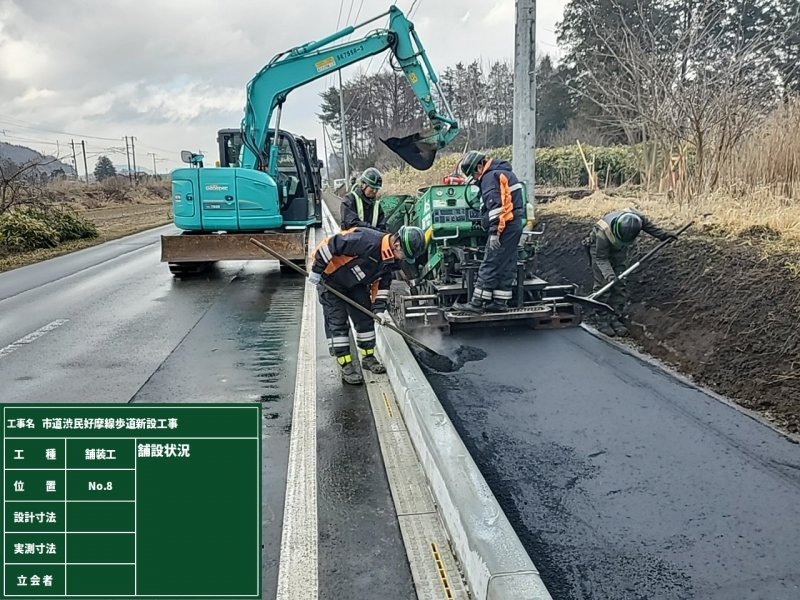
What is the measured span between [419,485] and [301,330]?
408 cm

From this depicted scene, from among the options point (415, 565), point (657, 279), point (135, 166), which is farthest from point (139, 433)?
point (135, 166)

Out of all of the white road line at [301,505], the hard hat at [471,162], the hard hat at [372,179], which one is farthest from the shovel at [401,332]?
the hard hat at [471,162]

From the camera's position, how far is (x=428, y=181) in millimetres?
25688

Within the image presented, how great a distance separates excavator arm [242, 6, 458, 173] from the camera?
1036 centimetres

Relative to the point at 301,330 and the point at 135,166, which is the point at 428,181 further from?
the point at 135,166

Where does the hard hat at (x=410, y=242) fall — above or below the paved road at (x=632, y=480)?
above

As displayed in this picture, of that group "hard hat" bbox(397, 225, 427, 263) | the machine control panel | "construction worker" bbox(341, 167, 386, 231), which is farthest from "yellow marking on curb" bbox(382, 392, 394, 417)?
the machine control panel

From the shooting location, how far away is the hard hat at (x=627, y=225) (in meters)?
7.11

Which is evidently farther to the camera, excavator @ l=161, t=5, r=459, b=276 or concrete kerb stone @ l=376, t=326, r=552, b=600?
excavator @ l=161, t=5, r=459, b=276

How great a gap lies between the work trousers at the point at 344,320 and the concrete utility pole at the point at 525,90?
436cm

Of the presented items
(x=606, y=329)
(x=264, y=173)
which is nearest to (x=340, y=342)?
(x=606, y=329)

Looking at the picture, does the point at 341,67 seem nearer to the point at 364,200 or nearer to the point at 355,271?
the point at 364,200

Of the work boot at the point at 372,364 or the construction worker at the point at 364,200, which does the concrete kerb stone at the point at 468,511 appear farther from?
the construction worker at the point at 364,200

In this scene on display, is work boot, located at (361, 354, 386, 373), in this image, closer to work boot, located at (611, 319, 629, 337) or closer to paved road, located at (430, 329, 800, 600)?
paved road, located at (430, 329, 800, 600)
